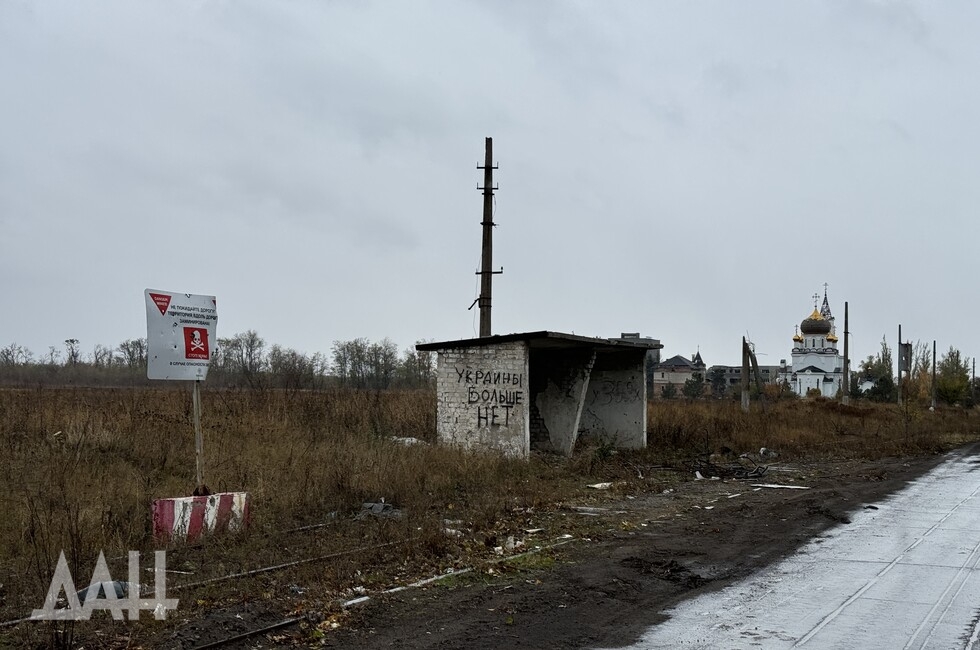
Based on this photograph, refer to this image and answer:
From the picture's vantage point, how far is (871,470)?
21188mm

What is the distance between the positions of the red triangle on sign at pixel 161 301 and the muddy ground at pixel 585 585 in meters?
4.25

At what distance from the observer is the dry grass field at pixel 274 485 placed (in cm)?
817

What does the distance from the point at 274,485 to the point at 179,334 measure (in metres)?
3.44

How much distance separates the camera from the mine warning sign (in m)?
10.0

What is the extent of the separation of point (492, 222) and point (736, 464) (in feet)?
30.0

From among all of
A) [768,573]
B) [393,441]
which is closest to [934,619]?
[768,573]

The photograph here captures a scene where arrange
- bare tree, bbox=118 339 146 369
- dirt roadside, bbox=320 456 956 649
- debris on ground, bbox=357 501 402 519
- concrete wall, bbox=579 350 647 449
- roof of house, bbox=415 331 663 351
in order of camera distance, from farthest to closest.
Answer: bare tree, bbox=118 339 146 369 < concrete wall, bbox=579 350 647 449 < roof of house, bbox=415 331 663 351 < debris on ground, bbox=357 501 402 519 < dirt roadside, bbox=320 456 956 649

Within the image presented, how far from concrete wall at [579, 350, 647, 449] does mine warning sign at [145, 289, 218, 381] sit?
47.7 feet

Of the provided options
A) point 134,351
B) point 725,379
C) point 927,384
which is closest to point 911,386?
point 927,384

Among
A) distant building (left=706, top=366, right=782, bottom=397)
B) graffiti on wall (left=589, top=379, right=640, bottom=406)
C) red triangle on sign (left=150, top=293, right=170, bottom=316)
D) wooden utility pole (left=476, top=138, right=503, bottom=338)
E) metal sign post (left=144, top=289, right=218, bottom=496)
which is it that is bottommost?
distant building (left=706, top=366, right=782, bottom=397)

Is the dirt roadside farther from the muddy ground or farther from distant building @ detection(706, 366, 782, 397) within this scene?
distant building @ detection(706, 366, 782, 397)

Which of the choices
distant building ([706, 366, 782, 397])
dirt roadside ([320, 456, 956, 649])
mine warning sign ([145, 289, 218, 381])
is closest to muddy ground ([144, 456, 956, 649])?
dirt roadside ([320, 456, 956, 649])

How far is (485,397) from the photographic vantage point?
63.9 ft

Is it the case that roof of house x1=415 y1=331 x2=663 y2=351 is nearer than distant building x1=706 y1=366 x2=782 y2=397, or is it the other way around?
roof of house x1=415 y1=331 x2=663 y2=351
